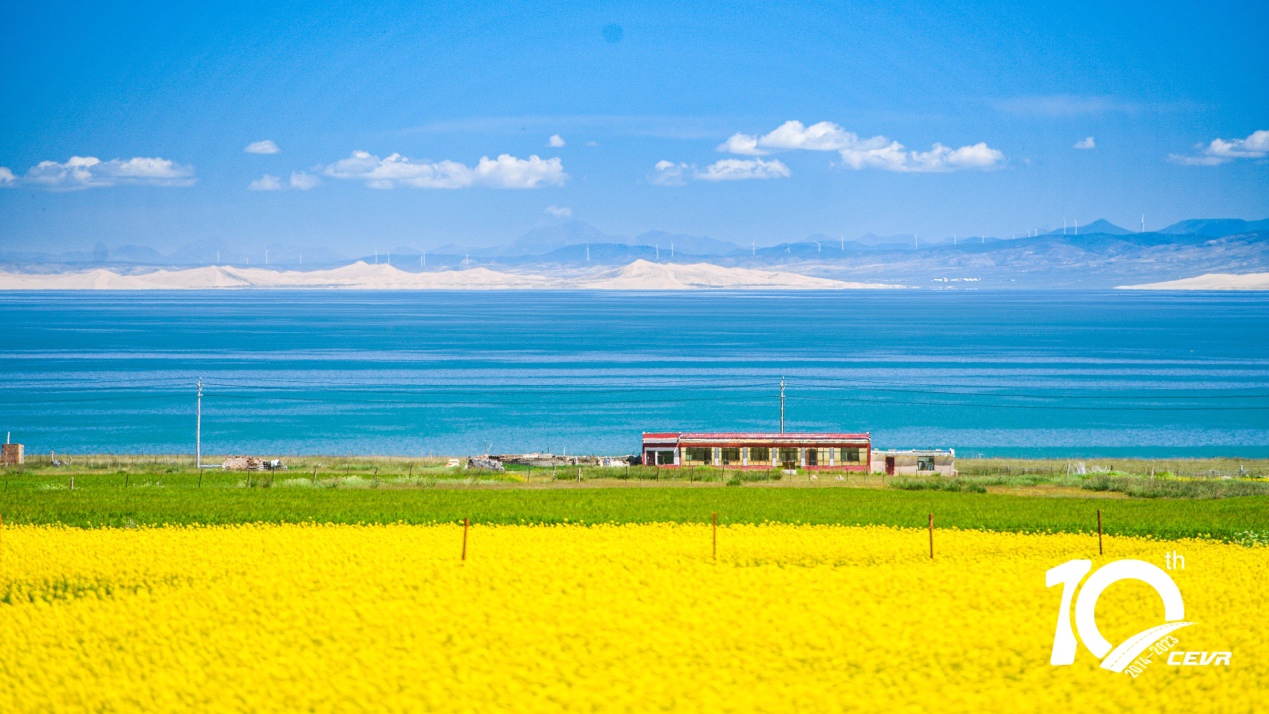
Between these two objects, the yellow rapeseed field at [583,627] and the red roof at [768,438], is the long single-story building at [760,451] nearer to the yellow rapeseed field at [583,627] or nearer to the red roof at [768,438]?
the red roof at [768,438]

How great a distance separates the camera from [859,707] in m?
13.5

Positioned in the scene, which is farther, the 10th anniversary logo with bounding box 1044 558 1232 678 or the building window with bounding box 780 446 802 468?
the building window with bounding box 780 446 802 468

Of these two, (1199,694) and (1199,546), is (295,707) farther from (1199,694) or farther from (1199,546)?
(1199,546)

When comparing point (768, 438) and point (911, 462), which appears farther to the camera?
point (911, 462)

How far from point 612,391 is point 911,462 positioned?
43594mm

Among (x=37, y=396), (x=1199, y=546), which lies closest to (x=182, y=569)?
(x=1199, y=546)

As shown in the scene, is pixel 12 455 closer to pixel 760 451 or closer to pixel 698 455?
pixel 698 455

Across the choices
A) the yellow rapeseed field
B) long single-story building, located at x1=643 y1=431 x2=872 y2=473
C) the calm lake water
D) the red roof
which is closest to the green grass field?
the yellow rapeseed field

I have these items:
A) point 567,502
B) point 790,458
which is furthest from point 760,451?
point 567,502

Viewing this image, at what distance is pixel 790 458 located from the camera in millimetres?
49625

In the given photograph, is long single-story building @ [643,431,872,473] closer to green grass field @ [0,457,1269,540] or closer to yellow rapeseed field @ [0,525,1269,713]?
green grass field @ [0,457,1269,540]

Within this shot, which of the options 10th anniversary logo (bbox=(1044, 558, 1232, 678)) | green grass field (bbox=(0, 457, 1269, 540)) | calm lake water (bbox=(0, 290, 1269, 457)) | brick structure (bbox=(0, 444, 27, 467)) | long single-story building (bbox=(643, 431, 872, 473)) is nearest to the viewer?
10th anniversary logo (bbox=(1044, 558, 1232, 678))

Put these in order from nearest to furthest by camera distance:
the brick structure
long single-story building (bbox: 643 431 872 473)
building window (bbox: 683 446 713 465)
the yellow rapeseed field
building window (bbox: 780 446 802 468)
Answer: the yellow rapeseed field
the brick structure
building window (bbox: 780 446 802 468)
long single-story building (bbox: 643 431 872 473)
building window (bbox: 683 446 713 465)

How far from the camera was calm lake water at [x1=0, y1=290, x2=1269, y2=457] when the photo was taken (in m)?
70.1
